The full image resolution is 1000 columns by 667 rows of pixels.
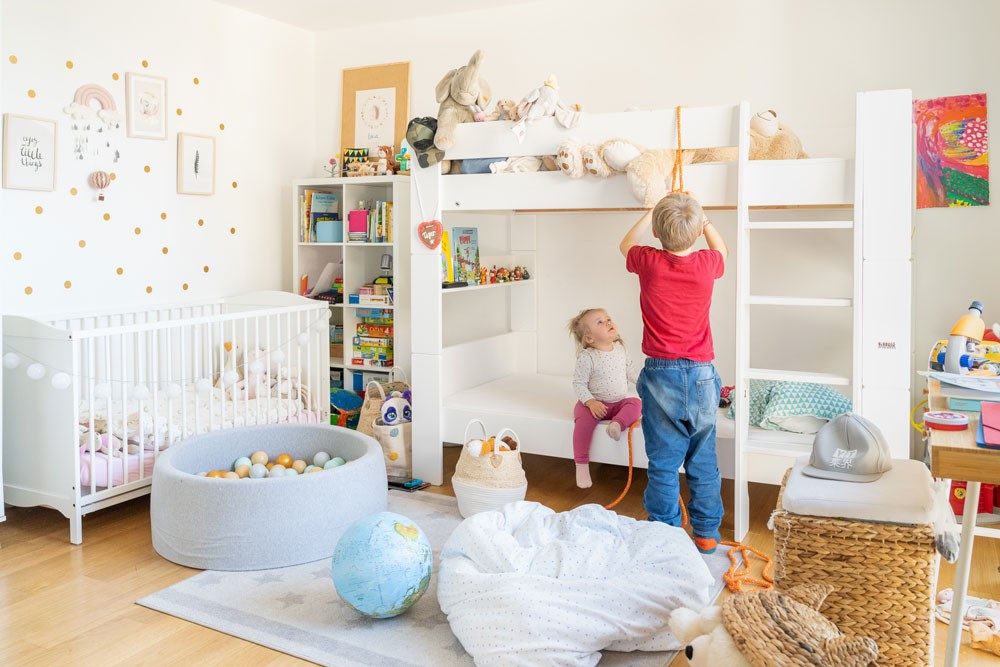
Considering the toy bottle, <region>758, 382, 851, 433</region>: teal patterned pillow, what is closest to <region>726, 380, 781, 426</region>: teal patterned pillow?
<region>758, 382, 851, 433</region>: teal patterned pillow

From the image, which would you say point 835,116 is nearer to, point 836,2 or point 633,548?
point 836,2

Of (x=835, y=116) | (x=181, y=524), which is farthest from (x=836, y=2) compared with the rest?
(x=181, y=524)

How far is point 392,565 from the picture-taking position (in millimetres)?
2383

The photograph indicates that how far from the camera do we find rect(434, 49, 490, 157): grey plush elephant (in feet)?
11.0

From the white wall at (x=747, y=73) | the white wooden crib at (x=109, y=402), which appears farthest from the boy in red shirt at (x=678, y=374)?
the white wooden crib at (x=109, y=402)

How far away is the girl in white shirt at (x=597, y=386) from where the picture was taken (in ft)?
11.2

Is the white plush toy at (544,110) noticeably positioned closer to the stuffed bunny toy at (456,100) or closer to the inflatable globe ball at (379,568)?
the stuffed bunny toy at (456,100)

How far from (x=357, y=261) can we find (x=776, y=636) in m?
3.29

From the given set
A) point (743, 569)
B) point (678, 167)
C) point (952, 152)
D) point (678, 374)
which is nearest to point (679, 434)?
point (678, 374)

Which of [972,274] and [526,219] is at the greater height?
[526,219]

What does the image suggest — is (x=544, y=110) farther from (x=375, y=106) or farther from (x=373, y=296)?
(x=375, y=106)

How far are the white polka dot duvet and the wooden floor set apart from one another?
0.62 ft

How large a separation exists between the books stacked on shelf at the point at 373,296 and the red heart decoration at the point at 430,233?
85cm

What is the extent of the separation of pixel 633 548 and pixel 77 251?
2643 millimetres
